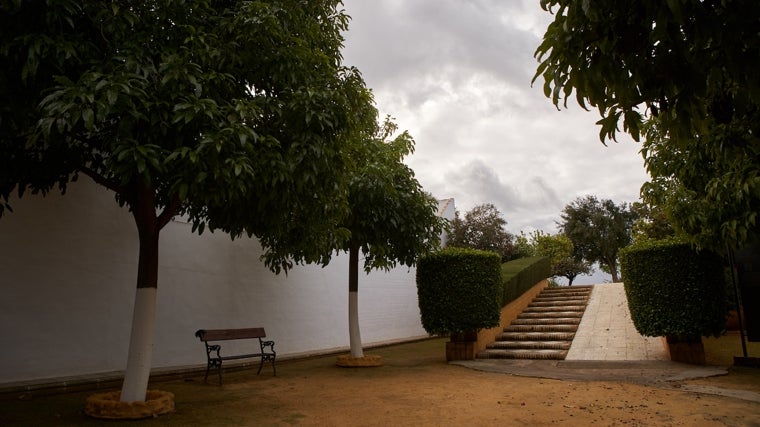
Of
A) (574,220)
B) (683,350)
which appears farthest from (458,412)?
(574,220)

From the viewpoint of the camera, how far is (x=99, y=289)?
7223 mm

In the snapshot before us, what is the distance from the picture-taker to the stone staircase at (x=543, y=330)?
9711 mm

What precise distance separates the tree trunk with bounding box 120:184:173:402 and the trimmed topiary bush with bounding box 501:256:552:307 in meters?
7.26

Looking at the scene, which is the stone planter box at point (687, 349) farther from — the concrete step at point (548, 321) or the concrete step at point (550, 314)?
the concrete step at point (550, 314)

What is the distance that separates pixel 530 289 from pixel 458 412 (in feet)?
32.0

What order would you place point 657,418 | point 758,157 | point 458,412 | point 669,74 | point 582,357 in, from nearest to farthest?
1. point 669,74
2. point 758,157
3. point 657,418
4. point 458,412
5. point 582,357

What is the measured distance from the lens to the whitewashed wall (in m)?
6.36

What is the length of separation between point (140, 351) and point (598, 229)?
93.1 ft

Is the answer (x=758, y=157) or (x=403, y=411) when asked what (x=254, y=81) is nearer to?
(x=403, y=411)

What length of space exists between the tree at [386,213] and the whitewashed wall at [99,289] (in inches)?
92.1

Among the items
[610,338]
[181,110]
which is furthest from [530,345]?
[181,110]

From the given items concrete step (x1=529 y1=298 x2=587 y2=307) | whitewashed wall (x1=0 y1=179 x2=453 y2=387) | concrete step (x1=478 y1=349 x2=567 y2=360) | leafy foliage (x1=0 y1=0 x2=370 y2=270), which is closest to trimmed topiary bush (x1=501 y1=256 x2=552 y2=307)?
concrete step (x1=529 y1=298 x2=587 y2=307)

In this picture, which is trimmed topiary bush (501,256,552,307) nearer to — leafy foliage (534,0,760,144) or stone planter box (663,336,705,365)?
stone planter box (663,336,705,365)

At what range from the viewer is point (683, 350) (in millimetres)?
8031
